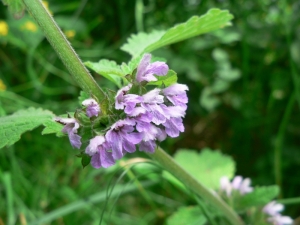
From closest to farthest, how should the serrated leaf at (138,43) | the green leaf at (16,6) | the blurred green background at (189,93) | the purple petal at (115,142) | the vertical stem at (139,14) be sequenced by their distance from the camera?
the purple petal at (115,142)
the green leaf at (16,6)
the serrated leaf at (138,43)
the blurred green background at (189,93)
the vertical stem at (139,14)

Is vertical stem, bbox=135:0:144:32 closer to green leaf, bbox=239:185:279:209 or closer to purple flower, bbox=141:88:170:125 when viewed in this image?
green leaf, bbox=239:185:279:209

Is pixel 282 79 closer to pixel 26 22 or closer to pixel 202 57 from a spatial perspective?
pixel 202 57

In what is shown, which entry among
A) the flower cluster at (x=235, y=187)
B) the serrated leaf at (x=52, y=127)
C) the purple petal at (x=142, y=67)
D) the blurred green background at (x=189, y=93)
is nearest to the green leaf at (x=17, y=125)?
the serrated leaf at (x=52, y=127)

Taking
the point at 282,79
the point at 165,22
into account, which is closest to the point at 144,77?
the point at 282,79

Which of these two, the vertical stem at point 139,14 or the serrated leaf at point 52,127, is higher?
the vertical stem at point 139,14

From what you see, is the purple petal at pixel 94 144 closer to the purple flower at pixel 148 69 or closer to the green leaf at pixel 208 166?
the purple flower at pixel 148 69

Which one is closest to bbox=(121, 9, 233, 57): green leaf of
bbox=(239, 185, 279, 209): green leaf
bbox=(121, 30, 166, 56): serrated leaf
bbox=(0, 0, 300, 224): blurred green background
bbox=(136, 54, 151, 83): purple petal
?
bbox=(121, 30, 166, 56): serrated leaf
